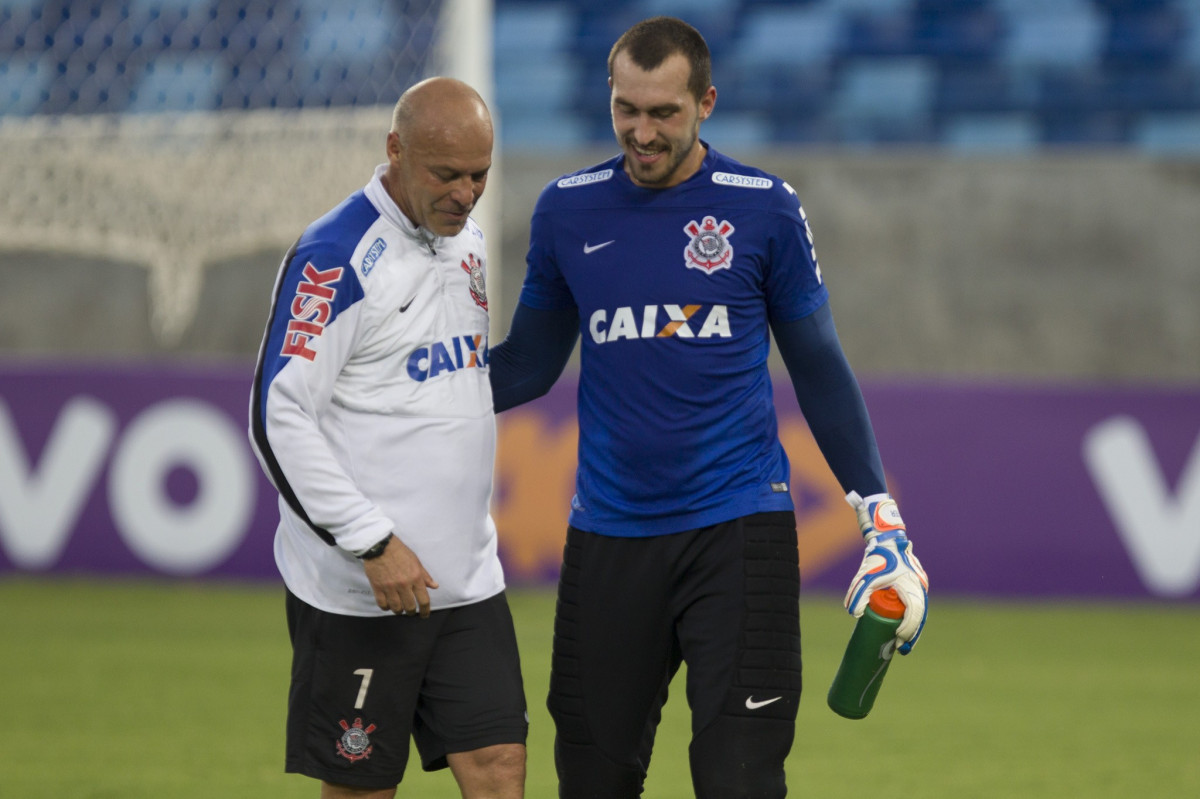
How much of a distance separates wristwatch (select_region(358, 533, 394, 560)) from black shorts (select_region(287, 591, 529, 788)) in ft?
0.80

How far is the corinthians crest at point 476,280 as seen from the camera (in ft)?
10.8

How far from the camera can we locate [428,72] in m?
8.20

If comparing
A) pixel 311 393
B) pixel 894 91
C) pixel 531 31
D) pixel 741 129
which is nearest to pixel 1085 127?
pixel 894 91

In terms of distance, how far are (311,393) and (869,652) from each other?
47.0 inches

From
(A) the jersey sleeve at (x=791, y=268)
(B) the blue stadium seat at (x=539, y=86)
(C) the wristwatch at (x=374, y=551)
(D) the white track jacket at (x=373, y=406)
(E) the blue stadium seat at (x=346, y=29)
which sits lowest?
(C) the wristwatch at (x=374, y=551)

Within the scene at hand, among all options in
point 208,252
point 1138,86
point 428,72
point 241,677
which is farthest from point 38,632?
point 1138,86

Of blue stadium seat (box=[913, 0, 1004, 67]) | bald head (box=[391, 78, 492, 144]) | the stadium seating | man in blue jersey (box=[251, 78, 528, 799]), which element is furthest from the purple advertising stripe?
bald head (box=[391, 78, 492, 144])

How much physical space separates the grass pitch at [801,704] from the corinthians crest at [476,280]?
1881 mm

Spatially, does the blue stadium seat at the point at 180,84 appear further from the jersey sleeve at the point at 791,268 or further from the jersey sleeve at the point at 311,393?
the jersey sleeve at the point at 791,268

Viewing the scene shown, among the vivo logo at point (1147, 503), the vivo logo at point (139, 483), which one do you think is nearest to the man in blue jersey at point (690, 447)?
the vivo logo at point (1147, 503)

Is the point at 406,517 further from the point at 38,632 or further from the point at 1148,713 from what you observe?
the point at 38,632

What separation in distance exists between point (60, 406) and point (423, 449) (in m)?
5.69

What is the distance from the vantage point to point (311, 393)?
9.95 ft

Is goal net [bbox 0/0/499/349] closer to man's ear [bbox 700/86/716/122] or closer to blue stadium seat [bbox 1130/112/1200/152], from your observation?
blue stadium seat [bbox 1130/112/1200/152]
